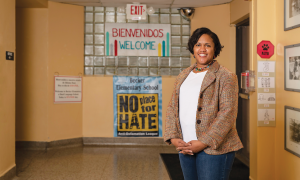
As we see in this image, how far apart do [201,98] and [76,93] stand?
3493mm

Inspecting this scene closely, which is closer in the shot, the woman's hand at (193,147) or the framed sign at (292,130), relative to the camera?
the woman's hand at (193,147)

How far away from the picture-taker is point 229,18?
4188 mm

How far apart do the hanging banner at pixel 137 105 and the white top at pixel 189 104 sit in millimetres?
3113

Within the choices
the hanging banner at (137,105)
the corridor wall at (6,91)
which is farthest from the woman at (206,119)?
the hanging banner at (137,105)

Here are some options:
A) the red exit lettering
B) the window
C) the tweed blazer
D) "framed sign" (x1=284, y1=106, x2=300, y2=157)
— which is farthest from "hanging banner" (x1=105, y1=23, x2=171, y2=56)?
the tweed blazer

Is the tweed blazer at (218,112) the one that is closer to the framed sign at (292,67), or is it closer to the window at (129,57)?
the framed sign at (292,67)

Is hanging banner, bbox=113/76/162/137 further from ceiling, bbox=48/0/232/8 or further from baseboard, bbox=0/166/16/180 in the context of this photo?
baseboard, bbox=0/166/16/180

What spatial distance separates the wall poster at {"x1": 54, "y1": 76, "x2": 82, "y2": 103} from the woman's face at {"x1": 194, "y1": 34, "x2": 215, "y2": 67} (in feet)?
11.0

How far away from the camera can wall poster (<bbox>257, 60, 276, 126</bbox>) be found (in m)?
2.55

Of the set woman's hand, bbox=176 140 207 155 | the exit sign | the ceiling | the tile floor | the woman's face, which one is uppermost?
the ceiling

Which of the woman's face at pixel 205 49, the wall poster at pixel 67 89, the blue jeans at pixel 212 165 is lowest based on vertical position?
the blue jeans at pixel 212 165

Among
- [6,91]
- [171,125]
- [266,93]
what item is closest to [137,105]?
[6,91]

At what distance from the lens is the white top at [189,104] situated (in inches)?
52.0

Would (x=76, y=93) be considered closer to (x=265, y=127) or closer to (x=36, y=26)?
(x=36, y=26)
